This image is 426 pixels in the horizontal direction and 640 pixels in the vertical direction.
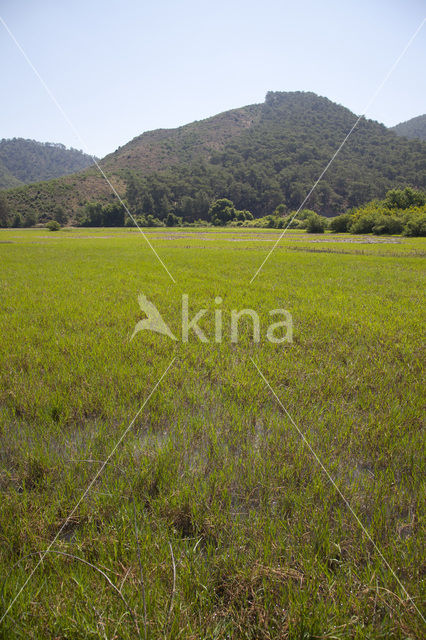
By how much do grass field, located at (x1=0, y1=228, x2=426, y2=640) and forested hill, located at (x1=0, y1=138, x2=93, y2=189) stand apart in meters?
162

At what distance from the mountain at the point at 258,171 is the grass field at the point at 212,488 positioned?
50.9 metres

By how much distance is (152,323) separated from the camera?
185 inches

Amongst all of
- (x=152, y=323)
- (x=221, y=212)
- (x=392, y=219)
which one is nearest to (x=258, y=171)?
(x=221, y=212)

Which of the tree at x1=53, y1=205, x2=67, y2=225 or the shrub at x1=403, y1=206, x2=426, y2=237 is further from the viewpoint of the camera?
the tree at x1=53, y1=205, x2=67, y2=225

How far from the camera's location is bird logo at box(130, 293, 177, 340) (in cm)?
435

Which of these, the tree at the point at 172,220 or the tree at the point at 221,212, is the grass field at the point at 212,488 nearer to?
the tree at the point at 172,220

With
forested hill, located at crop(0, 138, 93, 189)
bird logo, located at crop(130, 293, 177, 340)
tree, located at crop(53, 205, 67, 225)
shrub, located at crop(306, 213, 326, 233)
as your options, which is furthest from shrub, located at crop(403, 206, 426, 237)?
forested hill, located at crop(0, 138, 93, 189)

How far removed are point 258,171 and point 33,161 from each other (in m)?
134

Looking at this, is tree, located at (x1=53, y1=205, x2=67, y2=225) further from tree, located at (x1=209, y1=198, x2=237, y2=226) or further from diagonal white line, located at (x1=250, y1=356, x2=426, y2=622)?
diagonal white line, located at (x1=250, y1=356, x2=426, y2=622)

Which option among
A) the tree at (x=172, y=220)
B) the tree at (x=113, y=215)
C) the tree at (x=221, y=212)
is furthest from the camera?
the tree at (x=221, y=212)

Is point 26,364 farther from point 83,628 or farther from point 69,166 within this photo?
point 69,166

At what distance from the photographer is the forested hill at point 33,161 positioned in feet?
479

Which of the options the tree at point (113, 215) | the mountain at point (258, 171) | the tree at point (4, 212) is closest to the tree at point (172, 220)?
the mountain at point (258, 171)

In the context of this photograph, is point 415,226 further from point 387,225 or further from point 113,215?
point 113,215
